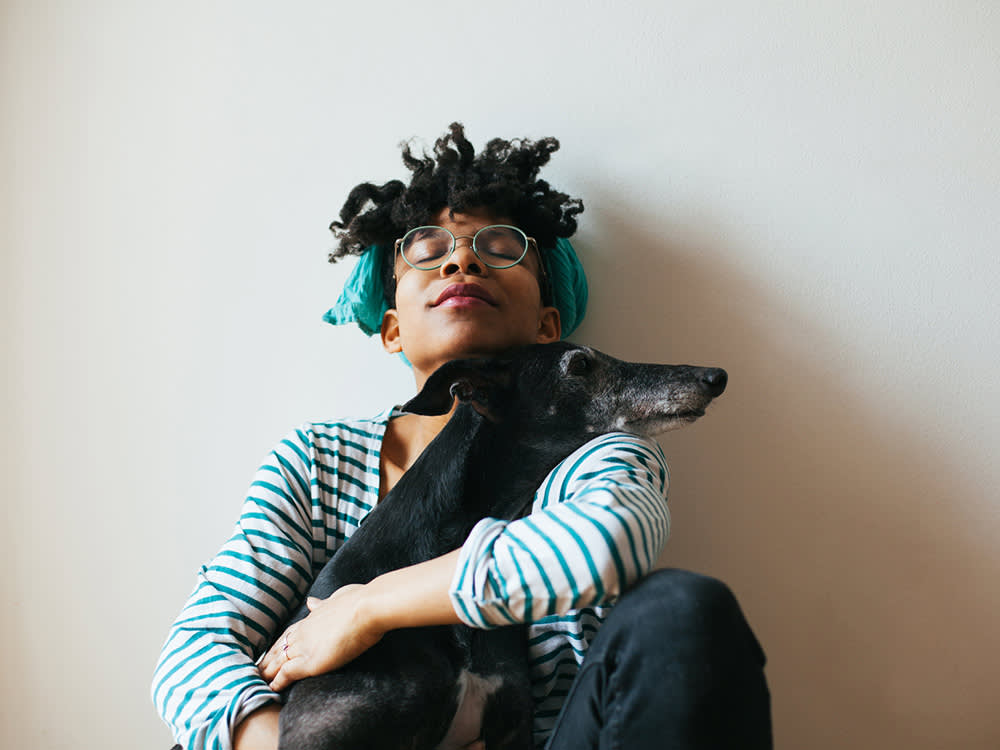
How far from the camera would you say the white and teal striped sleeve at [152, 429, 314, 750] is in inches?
50.8

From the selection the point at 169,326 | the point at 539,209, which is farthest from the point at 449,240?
the point at 169,326

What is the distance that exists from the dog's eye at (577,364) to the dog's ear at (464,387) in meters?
0.12

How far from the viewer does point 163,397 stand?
7.17 ft

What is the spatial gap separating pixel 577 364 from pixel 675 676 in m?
0.65

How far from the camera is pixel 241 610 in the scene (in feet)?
4.91

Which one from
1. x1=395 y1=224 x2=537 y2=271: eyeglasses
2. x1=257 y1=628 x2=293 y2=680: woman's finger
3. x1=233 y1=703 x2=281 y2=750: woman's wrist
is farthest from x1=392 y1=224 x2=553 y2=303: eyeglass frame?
x1=233 y1=703 x2=281 y2=750: woman's wrist

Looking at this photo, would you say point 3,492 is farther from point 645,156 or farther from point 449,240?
point 645,156

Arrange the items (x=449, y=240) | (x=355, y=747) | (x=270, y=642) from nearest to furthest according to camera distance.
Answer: (x=355, y=747) < (x=270, y=642) < (x=449, y=240)


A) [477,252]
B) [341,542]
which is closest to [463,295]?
[477,252]

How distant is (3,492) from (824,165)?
2.56m

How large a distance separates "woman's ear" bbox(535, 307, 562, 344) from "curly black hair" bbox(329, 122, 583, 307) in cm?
6

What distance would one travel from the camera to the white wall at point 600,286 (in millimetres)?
1902

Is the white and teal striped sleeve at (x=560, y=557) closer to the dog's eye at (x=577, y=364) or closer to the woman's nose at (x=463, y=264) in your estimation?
the dog's eye at (x=577, y=364)

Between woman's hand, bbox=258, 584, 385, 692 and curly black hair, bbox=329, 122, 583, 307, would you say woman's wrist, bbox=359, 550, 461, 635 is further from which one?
curly black hair, bbox=329, 122, 583, 307
